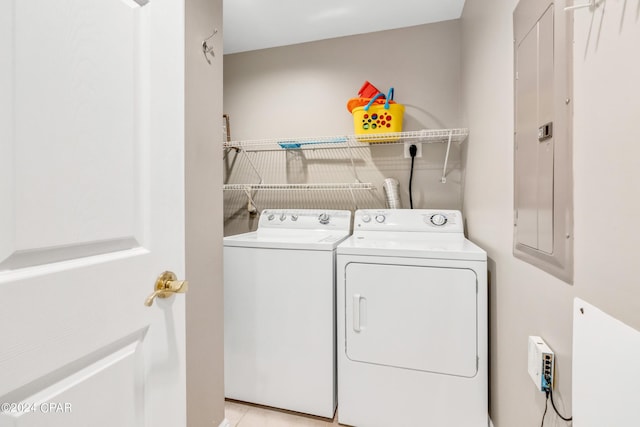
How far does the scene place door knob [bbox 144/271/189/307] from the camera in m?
0.73

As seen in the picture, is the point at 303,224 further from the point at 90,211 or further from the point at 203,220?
the point at 90,211

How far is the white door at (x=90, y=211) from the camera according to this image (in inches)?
18.3

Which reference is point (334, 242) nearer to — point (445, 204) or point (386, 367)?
point (386, 367)

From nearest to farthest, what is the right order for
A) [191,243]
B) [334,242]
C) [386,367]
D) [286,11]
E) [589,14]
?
[589,14] < [191,243] < [386,367] < [334,242] < [286,11]

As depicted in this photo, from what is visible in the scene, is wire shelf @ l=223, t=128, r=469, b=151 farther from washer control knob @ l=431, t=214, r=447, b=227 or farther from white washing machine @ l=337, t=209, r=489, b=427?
white washing machine @ l=337, t=209, r=489, b=427

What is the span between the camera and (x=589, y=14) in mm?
666

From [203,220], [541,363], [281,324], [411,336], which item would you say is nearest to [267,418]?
[281,324]

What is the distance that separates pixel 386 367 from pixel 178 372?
104cm

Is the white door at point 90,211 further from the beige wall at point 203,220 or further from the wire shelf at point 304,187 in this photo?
the wire shelf at point 304,187

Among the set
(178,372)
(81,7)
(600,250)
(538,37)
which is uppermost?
(538,37)

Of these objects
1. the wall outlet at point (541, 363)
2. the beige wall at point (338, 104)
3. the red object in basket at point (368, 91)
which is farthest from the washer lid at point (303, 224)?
the wall outlet at point (541, 363)

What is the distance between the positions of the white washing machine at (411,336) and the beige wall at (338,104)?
89cm

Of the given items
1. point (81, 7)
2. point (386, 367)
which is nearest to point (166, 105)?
point (81, 7)

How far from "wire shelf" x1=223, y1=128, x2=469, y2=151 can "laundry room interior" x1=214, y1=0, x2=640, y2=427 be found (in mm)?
18
